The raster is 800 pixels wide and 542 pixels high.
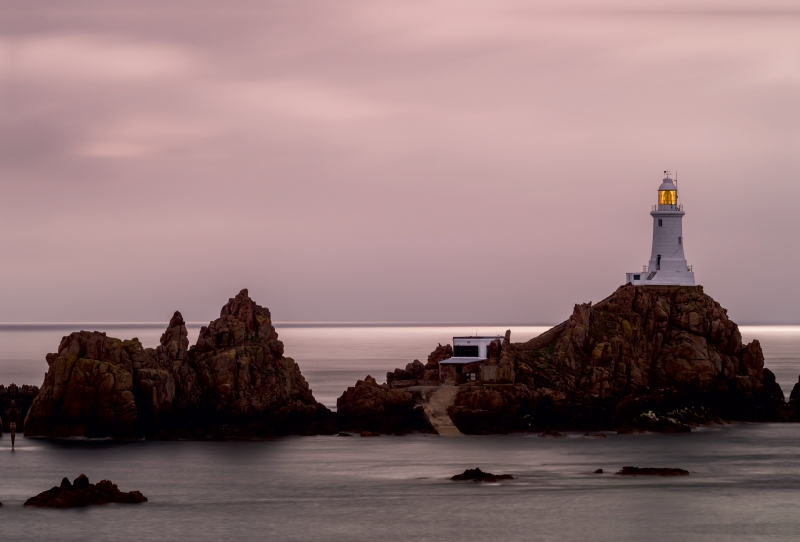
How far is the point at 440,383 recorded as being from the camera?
11338cm

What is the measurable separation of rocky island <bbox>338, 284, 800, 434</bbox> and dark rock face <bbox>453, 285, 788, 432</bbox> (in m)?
0.09

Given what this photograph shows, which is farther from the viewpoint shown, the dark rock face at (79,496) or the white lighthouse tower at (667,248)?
the white lighthouse tower at (667,248)

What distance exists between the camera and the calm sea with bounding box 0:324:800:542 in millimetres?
68250

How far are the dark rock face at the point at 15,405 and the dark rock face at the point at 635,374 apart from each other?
3638cm

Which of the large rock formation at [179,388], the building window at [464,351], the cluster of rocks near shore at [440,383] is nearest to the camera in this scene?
the large rock formation at [179,388]

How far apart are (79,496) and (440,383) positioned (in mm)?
47202

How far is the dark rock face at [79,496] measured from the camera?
233ft

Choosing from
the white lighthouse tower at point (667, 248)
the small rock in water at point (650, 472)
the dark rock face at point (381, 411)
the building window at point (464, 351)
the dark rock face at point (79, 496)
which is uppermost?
the white lighthouse tower at point (667, 248)

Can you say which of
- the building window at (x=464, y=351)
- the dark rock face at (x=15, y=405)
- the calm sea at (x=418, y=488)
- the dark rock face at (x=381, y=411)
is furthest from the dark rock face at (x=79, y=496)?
the building window at (x=464, y=351)

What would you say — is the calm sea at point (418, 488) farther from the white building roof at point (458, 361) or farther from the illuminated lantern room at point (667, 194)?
the illuminated lantern room at point (667, 194)

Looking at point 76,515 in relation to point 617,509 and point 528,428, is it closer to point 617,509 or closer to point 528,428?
point 617,509

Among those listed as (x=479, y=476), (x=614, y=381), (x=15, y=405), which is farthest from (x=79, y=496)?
(x=614, y=381)

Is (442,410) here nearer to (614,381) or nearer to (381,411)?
(381,411)


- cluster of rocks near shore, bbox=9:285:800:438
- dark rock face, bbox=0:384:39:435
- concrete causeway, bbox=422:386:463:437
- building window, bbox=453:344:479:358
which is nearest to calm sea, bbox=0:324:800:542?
concrete causeway, bbox=422:386:463:437
